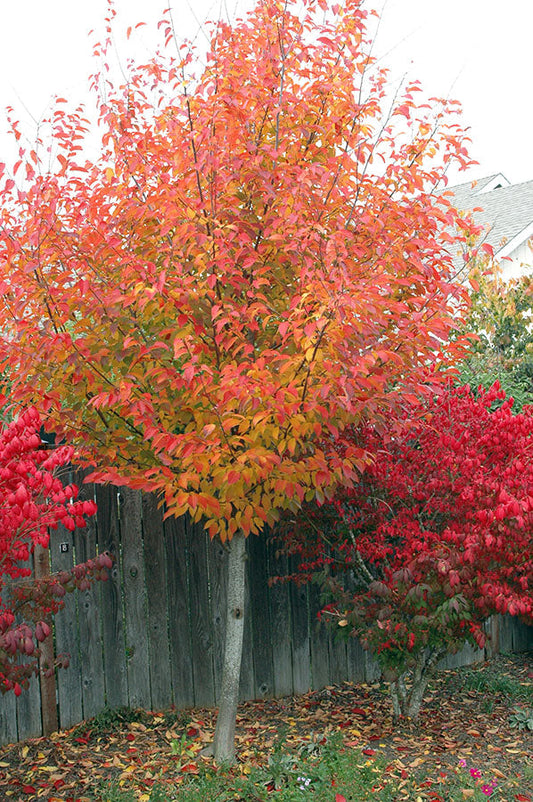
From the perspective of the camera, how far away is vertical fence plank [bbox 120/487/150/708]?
17.5 ft

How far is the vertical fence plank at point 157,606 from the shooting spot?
541 cm

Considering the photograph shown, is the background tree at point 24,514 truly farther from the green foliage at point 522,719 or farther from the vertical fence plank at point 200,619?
the green foliage at point 522,719

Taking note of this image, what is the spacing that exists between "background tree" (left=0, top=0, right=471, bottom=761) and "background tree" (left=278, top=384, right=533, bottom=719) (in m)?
0.80

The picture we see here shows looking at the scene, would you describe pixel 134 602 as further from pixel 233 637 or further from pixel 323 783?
pixel 323 783

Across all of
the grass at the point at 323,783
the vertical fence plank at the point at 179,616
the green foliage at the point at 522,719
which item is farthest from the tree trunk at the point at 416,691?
the vertical fence plank at the point at 179,616

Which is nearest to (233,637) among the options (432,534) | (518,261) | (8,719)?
(432,534)

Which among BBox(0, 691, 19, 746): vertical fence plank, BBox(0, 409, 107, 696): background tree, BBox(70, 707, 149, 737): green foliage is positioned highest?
BBox(0, 409, 107, 696): background tree

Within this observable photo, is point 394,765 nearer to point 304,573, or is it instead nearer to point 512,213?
point 304,573

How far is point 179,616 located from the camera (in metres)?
5.51

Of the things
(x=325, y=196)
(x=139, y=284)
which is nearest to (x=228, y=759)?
(x=139, y=284)

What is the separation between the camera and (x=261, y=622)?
5871mm

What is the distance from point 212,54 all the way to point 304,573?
367cm

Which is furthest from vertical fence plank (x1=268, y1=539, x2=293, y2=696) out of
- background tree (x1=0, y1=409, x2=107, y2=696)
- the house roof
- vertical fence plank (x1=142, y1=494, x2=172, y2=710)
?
the house roof

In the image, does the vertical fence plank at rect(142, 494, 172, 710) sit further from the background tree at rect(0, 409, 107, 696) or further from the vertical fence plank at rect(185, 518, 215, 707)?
the background tree at rect(0, 409, 107, 696)
